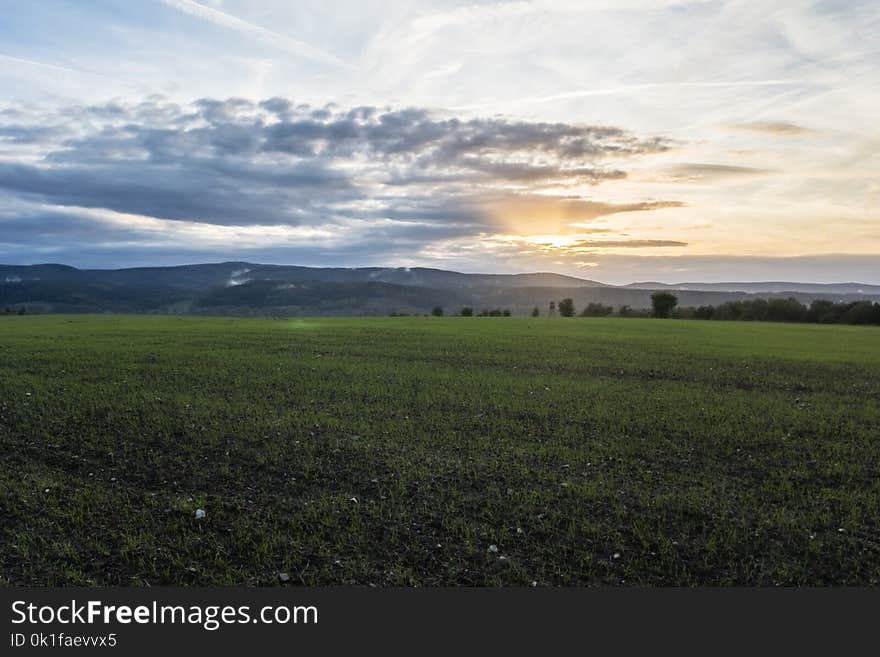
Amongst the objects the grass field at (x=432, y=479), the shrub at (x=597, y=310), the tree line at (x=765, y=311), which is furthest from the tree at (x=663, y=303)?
the grass field at (x=432, y=479)

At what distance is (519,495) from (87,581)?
6.82 metres

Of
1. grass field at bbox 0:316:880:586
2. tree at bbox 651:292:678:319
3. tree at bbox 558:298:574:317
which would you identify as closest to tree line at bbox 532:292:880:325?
tree at bbox 651:292:678:319

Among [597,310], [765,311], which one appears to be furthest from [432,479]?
[597,310]

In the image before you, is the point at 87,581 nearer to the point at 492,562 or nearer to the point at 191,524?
the point at 191,524

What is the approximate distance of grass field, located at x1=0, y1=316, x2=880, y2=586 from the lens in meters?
8.21

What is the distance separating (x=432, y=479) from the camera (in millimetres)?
11516

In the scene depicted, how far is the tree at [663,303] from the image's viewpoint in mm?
108688

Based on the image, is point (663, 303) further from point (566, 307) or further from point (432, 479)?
point (432, 479)

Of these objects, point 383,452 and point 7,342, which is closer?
point 383,452

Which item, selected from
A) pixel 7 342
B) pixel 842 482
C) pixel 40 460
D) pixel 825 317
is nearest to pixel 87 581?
pixel 40 460

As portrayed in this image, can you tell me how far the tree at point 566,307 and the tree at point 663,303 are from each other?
18.3 metres

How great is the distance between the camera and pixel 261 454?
13.0 m

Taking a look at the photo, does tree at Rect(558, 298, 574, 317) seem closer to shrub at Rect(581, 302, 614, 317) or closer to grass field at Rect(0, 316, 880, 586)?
shrub at Rect(581, 302, 614, 317)

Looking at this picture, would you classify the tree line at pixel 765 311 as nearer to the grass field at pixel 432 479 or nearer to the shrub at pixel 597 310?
the shrub at pixel 597 310
